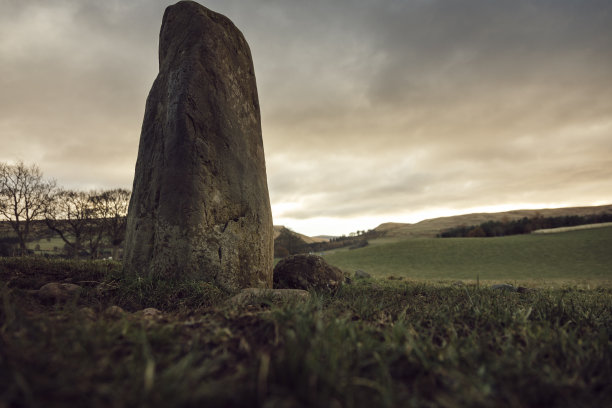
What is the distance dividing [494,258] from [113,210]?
137 feet

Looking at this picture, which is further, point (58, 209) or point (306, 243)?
point (306, 243)

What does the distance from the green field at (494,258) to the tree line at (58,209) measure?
943 inches

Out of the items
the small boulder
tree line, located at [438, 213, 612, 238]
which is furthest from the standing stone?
tree line, located at [438, 213, 612, 238]

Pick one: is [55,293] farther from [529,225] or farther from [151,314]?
[529,225]

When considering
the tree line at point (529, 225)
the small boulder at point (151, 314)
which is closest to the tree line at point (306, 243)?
the tree line at point (529, 225)

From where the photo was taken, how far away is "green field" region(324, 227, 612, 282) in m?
26.5

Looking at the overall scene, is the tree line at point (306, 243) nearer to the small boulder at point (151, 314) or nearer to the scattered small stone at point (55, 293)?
the scattered small stone at point (55, 293)

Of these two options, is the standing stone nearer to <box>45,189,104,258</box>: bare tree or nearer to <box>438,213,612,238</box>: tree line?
<box>45,189,104,258</box>: bare tree

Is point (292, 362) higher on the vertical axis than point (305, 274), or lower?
higher

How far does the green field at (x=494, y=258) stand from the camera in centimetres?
2648

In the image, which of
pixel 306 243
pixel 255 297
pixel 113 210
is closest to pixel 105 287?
pixel 255 297

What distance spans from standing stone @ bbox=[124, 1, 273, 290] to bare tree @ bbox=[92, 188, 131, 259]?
27.2 metres

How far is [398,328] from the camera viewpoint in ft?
8.34

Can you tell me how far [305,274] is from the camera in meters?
8.06
